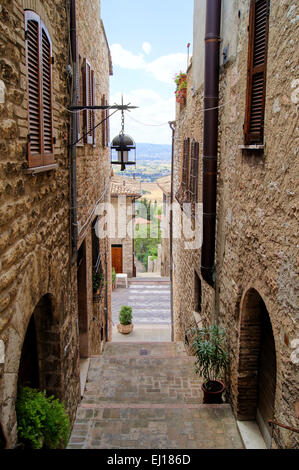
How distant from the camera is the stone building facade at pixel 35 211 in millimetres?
2656

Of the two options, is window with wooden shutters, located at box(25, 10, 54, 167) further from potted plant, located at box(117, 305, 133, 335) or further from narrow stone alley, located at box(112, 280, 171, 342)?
narrow stone alley, located at box(112, 280, 171, 342)

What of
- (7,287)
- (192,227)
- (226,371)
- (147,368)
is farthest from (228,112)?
(147,368)

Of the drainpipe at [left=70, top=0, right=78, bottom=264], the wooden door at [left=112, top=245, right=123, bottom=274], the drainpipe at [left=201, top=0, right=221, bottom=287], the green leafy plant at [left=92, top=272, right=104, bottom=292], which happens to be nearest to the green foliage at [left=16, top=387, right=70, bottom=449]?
the drainpipe at [left=70, top=0, right=78, bottom=264]

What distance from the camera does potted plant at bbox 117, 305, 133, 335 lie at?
46.5 ft

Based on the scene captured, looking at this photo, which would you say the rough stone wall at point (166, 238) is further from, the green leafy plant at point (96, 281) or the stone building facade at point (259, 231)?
the stone building facade at point (259, 231)

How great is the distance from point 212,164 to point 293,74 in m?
3.26

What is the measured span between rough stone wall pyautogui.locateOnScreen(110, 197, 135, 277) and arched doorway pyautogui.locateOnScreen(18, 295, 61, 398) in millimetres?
17463

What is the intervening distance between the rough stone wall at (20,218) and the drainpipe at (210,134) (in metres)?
2.90

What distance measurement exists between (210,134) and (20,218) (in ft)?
15.1

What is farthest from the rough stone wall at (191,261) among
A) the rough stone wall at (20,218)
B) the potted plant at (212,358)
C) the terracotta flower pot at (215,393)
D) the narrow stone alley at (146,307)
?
the rough stone wall at (20,218)

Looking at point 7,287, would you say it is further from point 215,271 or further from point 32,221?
point 215,271

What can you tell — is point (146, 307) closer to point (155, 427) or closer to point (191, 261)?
point (191, 261)

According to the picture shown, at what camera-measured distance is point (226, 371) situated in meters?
6.14

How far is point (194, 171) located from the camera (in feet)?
29.4
